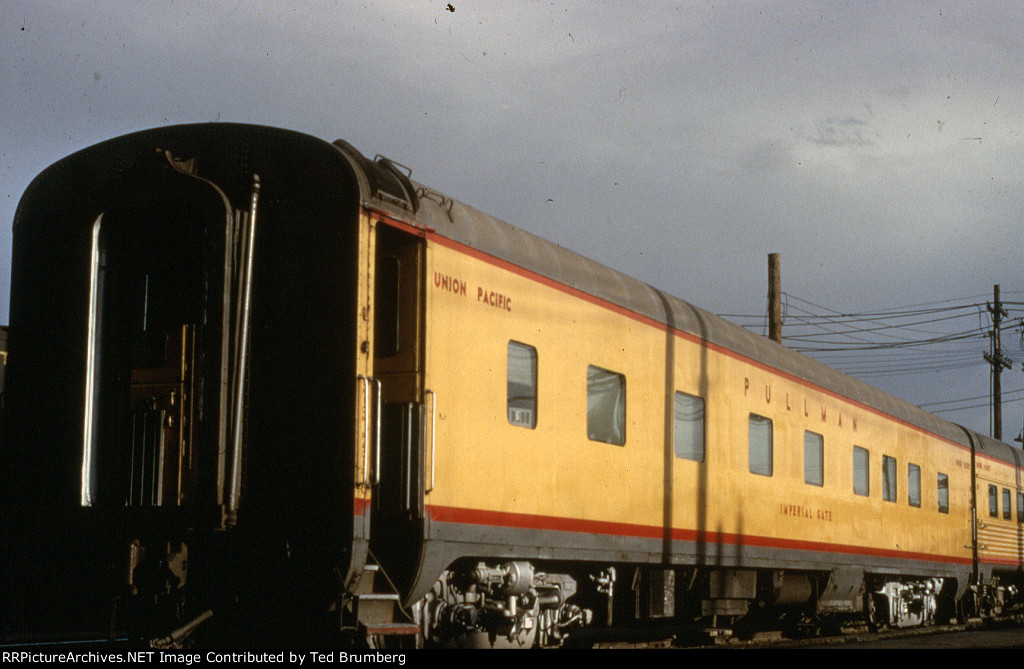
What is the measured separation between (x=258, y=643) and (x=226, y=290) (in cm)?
226

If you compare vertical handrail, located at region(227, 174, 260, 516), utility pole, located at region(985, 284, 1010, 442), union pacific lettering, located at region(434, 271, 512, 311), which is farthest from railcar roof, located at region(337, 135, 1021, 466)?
utility pole, located at region(985, 284, 1010, 442)

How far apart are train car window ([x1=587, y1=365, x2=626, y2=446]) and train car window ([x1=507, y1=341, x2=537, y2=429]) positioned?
875mm

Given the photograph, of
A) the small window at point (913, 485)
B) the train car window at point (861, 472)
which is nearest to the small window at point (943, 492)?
the small window at point (913, 485)

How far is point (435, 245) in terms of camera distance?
861 centimetres

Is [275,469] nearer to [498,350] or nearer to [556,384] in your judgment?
[498,350]

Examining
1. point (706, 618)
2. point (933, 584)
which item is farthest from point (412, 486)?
point (933, 584)

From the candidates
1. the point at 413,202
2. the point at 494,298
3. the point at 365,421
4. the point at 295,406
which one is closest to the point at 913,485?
the point at 494,298

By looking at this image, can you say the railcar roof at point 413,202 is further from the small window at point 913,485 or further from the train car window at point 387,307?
the small window at point 913,485

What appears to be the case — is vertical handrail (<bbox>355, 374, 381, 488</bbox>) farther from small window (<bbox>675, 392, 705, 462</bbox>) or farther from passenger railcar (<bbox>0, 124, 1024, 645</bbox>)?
small window (<bbox>675, 392, 705, 462</bbox>)

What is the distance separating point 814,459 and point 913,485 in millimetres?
4484

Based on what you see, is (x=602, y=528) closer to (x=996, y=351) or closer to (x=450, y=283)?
(x=450, y=283)

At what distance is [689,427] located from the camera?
475 inches

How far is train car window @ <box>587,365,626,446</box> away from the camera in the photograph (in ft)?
34.1

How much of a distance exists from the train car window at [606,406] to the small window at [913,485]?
915 centimetres
